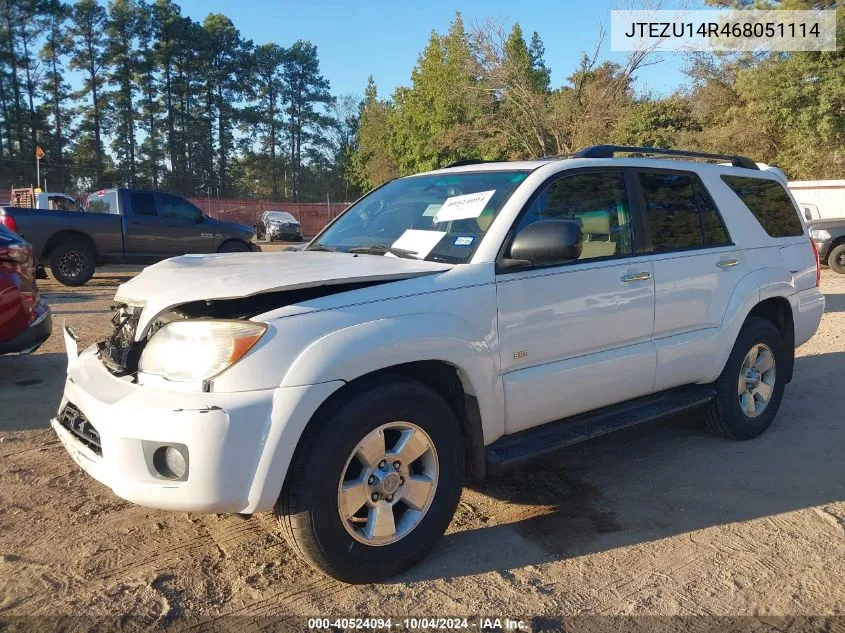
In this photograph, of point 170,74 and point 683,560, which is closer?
point 683,560

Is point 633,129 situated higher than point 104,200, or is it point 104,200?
point 633,129

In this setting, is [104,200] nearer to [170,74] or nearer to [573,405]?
[573,405]

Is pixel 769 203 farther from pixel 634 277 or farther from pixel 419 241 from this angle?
pixel 419 241

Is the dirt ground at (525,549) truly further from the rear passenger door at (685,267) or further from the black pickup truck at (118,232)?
the black pickup truck at (118,232)

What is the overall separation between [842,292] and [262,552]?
40.0 ft

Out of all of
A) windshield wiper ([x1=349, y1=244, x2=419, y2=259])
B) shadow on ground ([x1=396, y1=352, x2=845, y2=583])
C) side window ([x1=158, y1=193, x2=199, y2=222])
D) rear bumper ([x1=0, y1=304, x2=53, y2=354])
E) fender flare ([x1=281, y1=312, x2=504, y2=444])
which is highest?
side window ([x1=158, y1=193, x2=199, y2=222])

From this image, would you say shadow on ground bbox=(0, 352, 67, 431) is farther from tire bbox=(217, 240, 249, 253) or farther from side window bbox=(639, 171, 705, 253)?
tire bbox=(217, 240, 249, 253)

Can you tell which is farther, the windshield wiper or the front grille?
the windshield wiper

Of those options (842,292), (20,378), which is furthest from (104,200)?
(842,292)

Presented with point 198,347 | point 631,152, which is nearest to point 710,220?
point 631,152

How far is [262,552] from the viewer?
3.15m

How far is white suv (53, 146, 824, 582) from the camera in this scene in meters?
2.58

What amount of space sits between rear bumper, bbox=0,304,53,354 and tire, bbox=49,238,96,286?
7094 millimetres

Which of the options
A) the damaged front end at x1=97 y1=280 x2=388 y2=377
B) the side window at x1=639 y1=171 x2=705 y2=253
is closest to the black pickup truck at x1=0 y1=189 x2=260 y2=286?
the damaged front end at x1=97 y1=280 x2=388 y2=377
